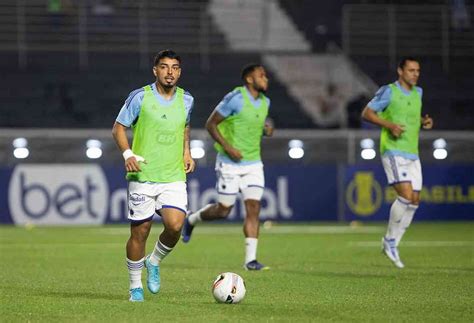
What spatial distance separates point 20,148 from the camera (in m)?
24.8

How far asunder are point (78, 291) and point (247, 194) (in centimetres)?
416

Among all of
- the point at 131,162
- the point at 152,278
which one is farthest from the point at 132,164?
the point at 152,278

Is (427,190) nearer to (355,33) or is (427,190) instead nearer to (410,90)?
(355,33)

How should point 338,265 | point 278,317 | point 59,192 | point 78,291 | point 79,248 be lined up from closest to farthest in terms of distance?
point 278,317 < point 78,291 < point 338,265 < point 79,248 < point 59,192

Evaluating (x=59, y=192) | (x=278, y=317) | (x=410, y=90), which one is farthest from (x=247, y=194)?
(x=59, y=192)

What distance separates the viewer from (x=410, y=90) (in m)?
15.1

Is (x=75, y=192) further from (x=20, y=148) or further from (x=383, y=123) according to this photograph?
(x=383, y=123)

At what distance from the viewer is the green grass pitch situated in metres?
9.33

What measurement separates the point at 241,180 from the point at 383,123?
1.90 m

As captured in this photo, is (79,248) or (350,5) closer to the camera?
(79,248)

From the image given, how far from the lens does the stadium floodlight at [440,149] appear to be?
26.2m

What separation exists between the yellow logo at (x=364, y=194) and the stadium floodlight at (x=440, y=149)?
152 cm

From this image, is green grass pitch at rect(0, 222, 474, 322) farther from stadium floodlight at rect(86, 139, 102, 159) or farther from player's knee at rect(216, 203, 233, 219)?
stadium floodlight at rect(86, 139, 102, 159)

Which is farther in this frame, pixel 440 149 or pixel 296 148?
pixel 440 149
